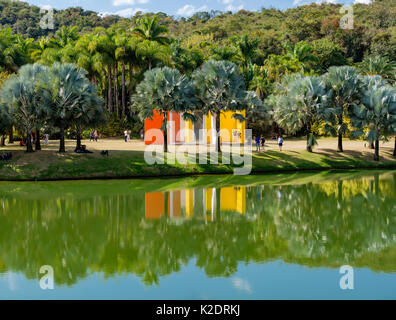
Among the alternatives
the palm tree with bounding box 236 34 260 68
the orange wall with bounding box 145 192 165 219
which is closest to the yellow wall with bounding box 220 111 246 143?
the palm tree with bounding box 236 34 260 68

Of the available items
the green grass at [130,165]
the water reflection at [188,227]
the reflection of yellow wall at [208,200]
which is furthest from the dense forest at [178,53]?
the water reflection at [188,227]

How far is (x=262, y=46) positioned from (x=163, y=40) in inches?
1253

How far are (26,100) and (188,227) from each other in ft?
77.3

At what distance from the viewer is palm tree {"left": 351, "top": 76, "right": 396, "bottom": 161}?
152ft

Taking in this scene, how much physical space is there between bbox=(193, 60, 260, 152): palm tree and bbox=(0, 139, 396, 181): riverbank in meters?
5.78

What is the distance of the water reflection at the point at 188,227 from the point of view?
16.5 m

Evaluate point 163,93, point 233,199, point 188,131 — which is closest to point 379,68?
point 188,131

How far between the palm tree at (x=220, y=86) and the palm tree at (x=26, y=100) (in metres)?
14.1

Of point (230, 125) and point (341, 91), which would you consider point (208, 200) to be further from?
point (230, 125)

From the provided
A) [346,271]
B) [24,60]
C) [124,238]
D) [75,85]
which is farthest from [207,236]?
[24,60]

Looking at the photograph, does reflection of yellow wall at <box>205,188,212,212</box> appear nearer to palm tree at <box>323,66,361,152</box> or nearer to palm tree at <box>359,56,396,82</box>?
palm tree at <box>323,66,361,152</box>

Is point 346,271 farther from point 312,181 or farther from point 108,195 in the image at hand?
point 312,181

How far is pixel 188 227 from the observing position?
21.9 meters

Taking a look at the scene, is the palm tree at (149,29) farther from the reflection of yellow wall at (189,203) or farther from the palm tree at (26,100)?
the reflection of yellow wall at (189,203)
